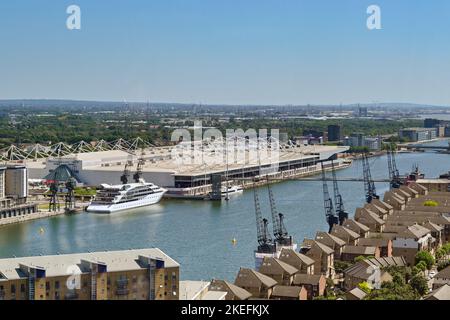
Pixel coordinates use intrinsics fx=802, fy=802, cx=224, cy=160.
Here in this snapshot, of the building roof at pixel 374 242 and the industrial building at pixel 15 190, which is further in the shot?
the industrial building at pixel 15 190

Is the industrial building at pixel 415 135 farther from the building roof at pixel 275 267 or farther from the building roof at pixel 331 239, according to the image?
the building roof at pixel 275 267

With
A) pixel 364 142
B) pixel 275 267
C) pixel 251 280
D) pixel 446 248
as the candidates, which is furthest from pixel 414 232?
pixel 364 142

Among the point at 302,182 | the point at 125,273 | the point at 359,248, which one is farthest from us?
the point at 302,182

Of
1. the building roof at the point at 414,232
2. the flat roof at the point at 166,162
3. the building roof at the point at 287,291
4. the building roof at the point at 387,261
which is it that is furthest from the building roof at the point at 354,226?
the flat roof at the point at 166,162

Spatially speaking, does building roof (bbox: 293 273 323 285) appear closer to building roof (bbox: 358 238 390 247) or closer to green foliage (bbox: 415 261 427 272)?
green foliage (bbox: 415 261 427 272)

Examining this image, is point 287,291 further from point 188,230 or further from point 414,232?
point 188,230
